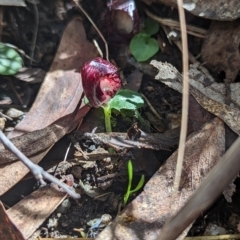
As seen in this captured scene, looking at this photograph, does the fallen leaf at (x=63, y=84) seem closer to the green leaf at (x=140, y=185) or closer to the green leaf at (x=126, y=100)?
the green leaf at (x=126, y=100)

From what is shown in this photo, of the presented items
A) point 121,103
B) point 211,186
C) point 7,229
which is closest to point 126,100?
point 121,103

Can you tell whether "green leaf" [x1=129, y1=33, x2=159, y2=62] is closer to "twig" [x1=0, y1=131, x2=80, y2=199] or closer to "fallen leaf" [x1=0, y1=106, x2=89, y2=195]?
"fallen leaf" [x1=0, y1=106, x2=89, y2=195]

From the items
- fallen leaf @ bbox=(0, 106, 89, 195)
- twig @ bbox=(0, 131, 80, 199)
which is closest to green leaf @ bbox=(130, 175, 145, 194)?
twig @ bbox=(0, 131, 80, 199)

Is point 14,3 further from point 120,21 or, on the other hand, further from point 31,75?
point 120,21

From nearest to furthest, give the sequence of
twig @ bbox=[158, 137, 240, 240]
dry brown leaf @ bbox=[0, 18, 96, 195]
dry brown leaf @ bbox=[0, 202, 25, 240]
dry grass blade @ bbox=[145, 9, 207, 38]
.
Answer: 1. twig @ bbox=[158, 137, 240, 240]
2. dry brown leaf @ bbox=[0, 202, 25, 240]
3. dry brown leaf @ bbox=[0, 18, 96, 195]
4. dry grass blade @ bbox=[145, 9, 207, 38]

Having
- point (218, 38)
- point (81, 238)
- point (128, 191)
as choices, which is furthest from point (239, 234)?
point (218, 38)

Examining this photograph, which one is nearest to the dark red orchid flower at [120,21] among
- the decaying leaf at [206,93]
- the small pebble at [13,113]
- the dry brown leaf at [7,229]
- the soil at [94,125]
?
the soil at [94,125]

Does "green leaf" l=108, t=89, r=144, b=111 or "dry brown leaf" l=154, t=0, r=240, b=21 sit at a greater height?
"dry brown leaf" l=154, t=0, r=240, b=21
